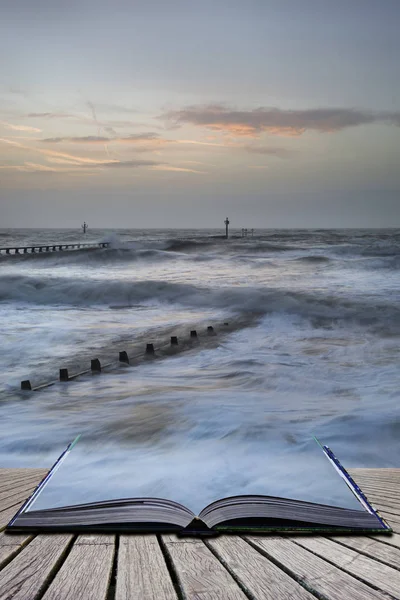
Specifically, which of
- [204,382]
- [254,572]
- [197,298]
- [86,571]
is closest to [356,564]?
[254,572]

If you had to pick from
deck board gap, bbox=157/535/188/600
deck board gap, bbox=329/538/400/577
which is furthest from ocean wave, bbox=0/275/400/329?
deck board gap, bbox=157/535/188/600

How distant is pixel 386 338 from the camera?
1451 cm

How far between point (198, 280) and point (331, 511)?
26.2m

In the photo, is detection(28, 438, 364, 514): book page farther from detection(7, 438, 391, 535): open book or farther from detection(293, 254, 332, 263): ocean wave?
detection(293, 254, 332, 263): ocean wave

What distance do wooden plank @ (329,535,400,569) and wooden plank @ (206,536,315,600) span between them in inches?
16.3

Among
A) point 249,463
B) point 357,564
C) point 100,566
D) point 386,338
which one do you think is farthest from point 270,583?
point 386,338

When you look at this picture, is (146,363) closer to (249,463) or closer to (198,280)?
(249,463)

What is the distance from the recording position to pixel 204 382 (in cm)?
990

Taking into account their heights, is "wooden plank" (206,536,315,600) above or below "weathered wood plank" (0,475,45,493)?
above

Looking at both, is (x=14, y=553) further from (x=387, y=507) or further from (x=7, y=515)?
(x=387, y=507)

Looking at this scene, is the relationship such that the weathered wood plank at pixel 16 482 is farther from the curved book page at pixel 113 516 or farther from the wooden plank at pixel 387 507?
the wooden plank at pixel 387 507

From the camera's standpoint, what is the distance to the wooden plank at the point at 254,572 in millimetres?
1878

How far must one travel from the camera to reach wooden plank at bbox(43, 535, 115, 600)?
187 cm

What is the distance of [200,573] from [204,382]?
7890mm
